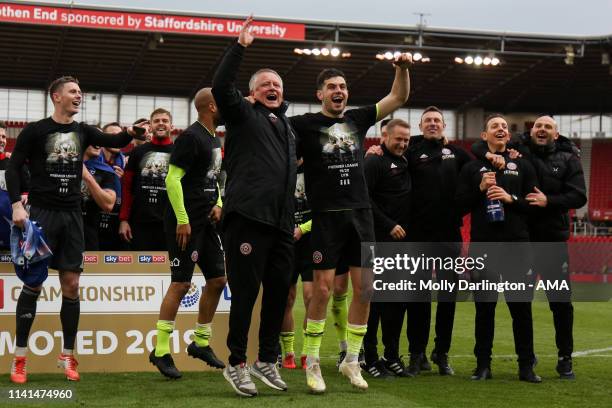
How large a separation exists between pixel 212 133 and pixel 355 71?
26.6 m

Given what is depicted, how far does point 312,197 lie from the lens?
6.40m

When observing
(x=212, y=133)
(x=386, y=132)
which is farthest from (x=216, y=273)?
(x=386, y=132)

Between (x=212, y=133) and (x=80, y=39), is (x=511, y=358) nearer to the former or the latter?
(x=212, y=133)

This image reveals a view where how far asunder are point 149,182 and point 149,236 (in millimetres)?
519

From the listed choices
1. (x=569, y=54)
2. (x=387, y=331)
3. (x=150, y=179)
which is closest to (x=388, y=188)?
(x=387, y=331)

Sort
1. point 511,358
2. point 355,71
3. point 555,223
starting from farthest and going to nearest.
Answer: point 355,71, point 511,358, point 555,223

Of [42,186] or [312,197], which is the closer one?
[312,197]

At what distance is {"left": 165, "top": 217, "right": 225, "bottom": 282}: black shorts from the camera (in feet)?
22.8

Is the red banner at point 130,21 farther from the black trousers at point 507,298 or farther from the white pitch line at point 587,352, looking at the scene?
the black trousers at point 507,298

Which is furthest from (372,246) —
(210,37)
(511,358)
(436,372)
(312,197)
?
(210,37)

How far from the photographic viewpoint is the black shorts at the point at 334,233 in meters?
6.29

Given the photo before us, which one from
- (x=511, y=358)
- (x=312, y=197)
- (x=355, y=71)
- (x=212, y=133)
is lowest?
(x=511, y=358)

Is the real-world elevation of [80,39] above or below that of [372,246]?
above

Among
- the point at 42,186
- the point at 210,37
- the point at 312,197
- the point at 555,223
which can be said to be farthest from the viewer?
the point at 210,37
